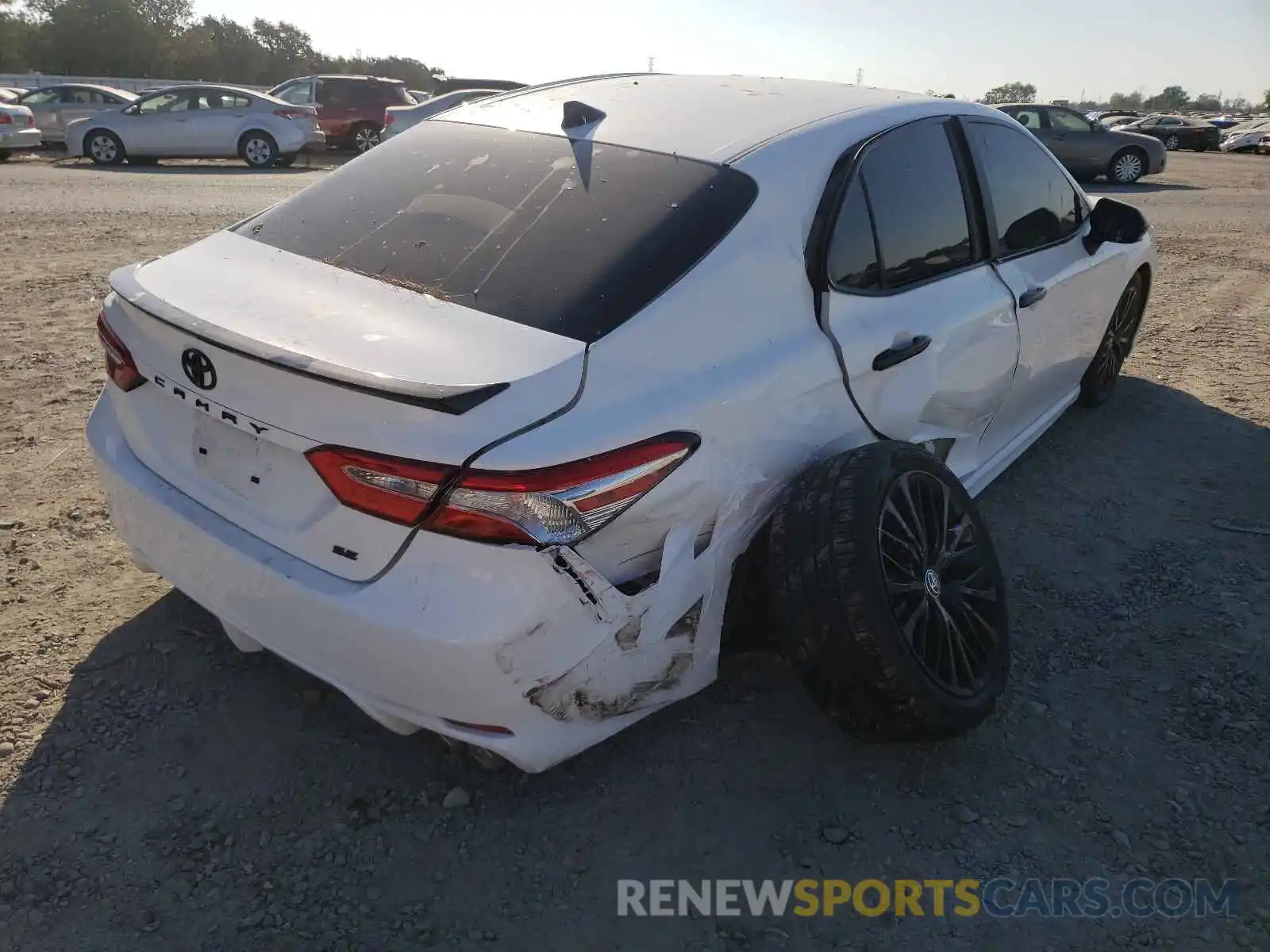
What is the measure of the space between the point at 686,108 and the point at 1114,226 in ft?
7.65

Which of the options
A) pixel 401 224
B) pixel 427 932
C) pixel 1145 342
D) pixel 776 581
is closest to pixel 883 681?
pixel 776 581

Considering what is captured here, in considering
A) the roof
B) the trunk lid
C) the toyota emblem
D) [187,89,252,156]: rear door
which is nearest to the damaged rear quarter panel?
the trunk lid

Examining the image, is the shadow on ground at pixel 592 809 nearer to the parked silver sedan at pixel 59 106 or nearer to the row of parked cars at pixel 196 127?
the row of parked cars at pixel 196 127

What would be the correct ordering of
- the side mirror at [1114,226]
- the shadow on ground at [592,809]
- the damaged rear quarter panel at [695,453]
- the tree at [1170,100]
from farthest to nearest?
the tree at [1170,100] < the side mirror at [1114,226] < the shadow on ground at [592,809] < the damaged rear quarter panel at [695,453]

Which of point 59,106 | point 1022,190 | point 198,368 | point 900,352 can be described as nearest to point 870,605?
point 900,352

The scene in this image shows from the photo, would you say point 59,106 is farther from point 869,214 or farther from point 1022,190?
point 869,214

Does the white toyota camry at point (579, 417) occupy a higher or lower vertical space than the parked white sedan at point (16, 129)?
higher

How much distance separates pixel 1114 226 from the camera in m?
4.39

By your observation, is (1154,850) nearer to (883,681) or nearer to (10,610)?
(883,681)

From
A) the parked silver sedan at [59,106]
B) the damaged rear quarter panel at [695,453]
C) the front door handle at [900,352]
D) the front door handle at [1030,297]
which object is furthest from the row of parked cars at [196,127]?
the damaged rear quarter panel at [695,453]

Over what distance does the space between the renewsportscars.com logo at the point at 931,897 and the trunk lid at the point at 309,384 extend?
103 centimetres

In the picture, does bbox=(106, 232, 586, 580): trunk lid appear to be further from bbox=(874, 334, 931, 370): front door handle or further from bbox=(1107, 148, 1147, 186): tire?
bbox=(1107, 148, 1147, 186): tire

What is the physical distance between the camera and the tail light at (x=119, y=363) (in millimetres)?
2639

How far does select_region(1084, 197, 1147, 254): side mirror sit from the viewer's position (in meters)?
4.39
